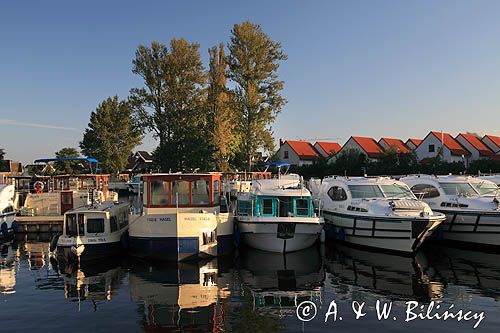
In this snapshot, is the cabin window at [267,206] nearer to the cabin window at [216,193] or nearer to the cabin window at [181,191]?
the cabin window at [216,193]

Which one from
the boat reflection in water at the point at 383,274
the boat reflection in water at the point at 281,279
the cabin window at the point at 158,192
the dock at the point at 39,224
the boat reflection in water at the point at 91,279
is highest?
the cabin window at the point at 158,192

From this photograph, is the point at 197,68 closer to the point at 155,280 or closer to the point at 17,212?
the point at 17,212

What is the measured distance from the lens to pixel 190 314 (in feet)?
38.1

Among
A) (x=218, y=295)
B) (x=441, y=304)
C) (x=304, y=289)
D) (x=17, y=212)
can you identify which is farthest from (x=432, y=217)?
(x=17, y=212)

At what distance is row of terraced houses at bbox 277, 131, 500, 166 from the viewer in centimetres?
6794

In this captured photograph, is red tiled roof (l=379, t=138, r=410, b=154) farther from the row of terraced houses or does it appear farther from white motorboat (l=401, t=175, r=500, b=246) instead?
white motorboat (l=401, t=175, r=500, b=246)

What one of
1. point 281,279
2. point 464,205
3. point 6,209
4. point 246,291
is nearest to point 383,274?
point 281,279

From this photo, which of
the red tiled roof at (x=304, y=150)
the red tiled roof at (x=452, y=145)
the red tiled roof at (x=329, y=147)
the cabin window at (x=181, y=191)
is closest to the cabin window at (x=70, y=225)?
the cabin window at (x=181, y=191)

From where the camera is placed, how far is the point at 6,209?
26.2 m

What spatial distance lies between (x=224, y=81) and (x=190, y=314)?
4321 cm

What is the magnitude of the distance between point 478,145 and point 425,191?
58326 mm

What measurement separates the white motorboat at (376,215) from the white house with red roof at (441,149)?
4904cm

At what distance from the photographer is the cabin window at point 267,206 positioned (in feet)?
64.4

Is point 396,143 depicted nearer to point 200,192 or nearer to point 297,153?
point 297,153
